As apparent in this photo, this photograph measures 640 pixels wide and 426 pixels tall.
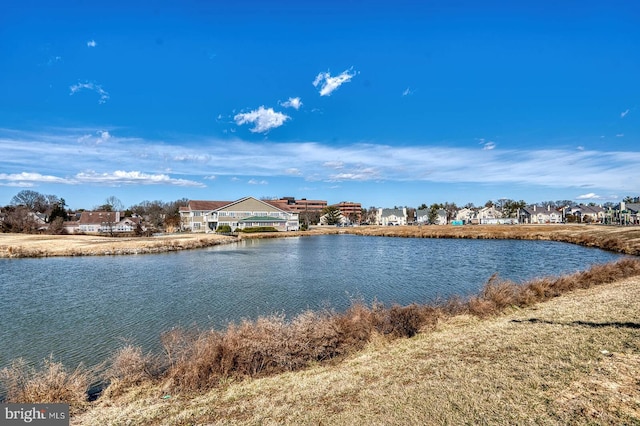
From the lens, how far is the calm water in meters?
13.4

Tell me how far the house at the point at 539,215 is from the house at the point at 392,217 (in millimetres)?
38611

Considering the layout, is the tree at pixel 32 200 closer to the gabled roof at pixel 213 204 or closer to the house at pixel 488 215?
the gabled roof at pixel 213 204

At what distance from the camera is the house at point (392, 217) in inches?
5074

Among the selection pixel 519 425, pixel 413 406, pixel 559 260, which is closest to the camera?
pixel 519 425

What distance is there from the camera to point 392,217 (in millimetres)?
129000

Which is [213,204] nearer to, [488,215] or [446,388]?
[446,388]

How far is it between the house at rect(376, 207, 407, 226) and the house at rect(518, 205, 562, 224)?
38611 mm

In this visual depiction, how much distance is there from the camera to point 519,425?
5.11 meters

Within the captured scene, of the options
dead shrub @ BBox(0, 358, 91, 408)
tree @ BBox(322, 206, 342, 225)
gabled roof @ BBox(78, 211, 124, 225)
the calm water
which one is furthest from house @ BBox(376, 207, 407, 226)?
dead shrub @ BBox(0, 358, 91, 408)

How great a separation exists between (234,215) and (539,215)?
9594cm

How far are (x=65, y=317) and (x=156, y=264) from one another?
688 inches

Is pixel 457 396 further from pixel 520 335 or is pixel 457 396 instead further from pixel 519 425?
pixel 520 335

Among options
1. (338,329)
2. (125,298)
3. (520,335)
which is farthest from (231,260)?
(520,335)

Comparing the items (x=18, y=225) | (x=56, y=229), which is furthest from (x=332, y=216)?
(x=18, y=225)
